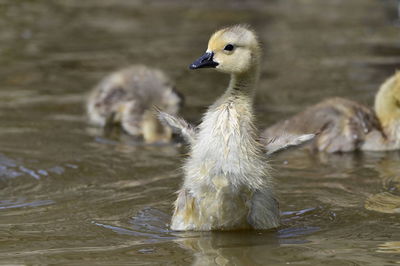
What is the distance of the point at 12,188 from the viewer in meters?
5.74

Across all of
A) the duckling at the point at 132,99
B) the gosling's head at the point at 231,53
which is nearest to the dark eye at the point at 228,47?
the gosling's head at the point at 231,53

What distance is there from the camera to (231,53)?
471cm

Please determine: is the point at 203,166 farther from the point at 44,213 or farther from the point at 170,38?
the point at 170,38

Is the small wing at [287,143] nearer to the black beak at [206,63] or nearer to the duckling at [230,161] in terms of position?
the duckling at [230,161]

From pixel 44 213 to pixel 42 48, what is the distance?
6.41 metres

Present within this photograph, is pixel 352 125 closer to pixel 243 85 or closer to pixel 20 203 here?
pixel 243 85

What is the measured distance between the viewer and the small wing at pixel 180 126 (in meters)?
4.87

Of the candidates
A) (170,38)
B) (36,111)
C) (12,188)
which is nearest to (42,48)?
(170,38)

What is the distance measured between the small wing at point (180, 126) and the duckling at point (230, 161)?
0.14 ft

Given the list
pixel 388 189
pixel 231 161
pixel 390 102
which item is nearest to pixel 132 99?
pixel 390 102

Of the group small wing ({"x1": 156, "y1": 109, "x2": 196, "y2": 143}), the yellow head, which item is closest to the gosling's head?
small wing ({"x1": 156, "y1": 109, "x2": 196, "y2": 143})

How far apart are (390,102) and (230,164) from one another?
306 centimetres

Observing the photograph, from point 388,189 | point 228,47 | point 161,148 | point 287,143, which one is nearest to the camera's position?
point 228,47

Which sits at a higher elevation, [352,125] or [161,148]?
[352,125]
